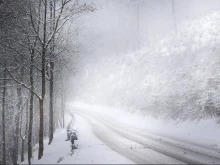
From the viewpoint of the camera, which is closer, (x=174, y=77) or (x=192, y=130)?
(x=192, y=130)

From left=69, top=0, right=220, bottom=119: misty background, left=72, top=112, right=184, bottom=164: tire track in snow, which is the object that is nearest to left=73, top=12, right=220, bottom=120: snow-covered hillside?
left=69, top=0, right=220, bottom=119: misty background

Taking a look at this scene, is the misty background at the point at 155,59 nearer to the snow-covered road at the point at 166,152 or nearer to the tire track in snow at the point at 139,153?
the snow-covered road at the point at 166,152

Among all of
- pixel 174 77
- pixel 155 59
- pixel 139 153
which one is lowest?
pixel 139 153

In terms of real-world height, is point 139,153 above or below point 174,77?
below

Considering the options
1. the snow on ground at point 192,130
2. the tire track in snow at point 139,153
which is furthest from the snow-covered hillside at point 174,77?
the tire track in snow at point 139,153

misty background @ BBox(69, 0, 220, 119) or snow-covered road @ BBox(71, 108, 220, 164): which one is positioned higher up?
misty background @ BBox(69, 0, 220, 119)

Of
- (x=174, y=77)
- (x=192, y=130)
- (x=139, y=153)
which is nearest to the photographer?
(x=139, y=153)

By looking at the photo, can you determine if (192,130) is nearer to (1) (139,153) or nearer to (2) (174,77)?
(1) (139,153)

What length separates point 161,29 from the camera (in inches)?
2418

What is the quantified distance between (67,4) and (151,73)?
93.1 feet

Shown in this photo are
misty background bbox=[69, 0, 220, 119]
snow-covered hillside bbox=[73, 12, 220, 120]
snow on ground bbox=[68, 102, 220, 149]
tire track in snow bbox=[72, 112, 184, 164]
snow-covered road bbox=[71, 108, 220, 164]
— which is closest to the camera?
snow-covered road bbox=[71, 108, 220, 164]

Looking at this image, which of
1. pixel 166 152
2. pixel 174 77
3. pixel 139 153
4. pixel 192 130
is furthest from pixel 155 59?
pixel 139 153

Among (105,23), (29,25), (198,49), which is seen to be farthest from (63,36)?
(105,23)

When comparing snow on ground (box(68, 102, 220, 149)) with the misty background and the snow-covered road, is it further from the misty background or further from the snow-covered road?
the snow-covered road
